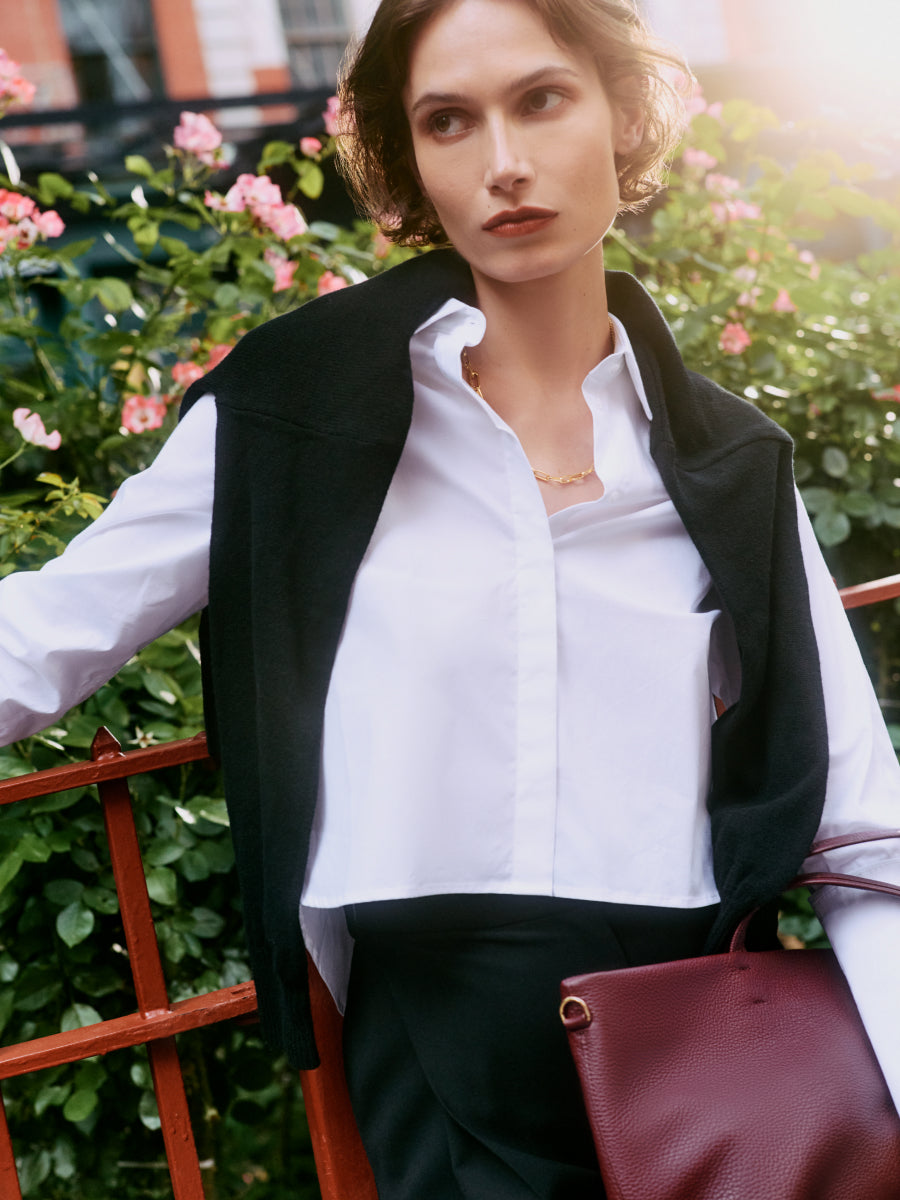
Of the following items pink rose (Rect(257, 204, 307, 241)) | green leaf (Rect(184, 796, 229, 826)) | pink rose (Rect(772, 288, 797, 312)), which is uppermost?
pink rose (Rect(257, 204, 307, 241))

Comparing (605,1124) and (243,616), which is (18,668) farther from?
(605,1124)

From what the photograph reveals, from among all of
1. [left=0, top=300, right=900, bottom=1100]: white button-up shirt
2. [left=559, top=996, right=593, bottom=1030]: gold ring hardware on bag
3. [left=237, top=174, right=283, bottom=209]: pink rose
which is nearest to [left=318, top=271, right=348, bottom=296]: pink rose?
Result: [left=237, top=174, right=283, bottom=209]: pink rose

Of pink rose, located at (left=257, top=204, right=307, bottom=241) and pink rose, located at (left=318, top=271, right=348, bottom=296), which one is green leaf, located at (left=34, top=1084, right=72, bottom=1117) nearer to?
pink rose, located at (left=318, top=271, right=348, bottom=296)

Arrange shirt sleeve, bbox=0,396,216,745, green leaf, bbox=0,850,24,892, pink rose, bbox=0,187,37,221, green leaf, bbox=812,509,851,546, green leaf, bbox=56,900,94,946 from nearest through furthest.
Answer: shirt sleeve, bbox=0,396,216,745 → green leaf, bbox=0,850,24,892 → green leaf, bbox=56,900,94,946 → pink rose, bbox=0,187,37,221 → green leaf, bbox=812,509,851,546

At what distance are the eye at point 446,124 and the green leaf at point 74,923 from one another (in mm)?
1190

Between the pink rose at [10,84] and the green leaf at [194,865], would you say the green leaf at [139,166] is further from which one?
the green leaf at [194,865]

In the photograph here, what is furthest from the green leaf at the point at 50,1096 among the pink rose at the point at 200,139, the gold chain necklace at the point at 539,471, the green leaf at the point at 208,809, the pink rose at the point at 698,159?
the pink rose at the point at 698,159

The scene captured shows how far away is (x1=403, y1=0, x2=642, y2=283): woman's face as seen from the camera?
1218mm

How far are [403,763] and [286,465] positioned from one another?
1.14ft

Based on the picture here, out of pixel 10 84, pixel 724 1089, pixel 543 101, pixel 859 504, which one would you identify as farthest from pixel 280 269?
pixel 724 1089

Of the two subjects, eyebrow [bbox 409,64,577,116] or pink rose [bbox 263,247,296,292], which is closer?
eyebrow [bbox 409,64,577,116]

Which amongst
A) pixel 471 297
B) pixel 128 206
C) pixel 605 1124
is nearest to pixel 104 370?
pixel 128 206

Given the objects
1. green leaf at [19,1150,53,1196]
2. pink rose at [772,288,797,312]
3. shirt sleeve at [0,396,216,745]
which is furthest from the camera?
pink rose at [772,288,797,312]

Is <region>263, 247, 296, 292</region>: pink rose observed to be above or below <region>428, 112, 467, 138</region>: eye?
below
